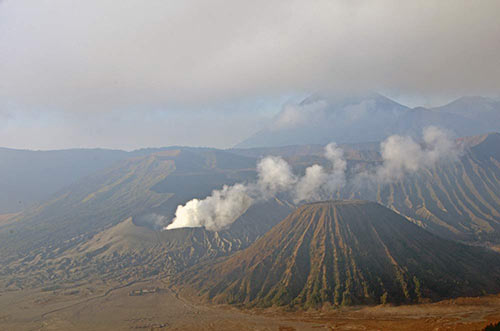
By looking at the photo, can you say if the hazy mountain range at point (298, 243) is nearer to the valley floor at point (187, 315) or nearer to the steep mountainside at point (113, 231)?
the steep mountainside at point (113, 231)

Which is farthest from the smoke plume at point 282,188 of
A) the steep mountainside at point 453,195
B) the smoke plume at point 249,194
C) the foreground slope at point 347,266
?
the foreground slope at point 347,266

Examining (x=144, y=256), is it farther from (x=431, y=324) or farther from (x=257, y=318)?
(x=431, y=324)

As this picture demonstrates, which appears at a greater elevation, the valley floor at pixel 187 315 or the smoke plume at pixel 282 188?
the smoke plume at pixel 282 188

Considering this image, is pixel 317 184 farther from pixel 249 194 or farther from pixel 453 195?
pixel 453 195

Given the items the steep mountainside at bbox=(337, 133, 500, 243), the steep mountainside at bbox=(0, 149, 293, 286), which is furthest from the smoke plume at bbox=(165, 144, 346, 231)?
the steep mountainside at bbox=(337, 133, 500, 243)

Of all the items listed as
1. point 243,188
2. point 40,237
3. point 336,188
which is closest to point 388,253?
point 243,188

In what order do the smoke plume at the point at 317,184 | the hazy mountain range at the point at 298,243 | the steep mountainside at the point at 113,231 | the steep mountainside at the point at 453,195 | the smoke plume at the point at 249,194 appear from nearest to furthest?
the hazy mountain range at the point at 298,243 < the steep mountainside at the point at 113,231 < the steep mountainside at the point at 453,195 < the smoke plume at the point at 249,194 < the smoke plume at the point at 317,184

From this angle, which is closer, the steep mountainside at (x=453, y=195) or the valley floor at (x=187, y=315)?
the valley floor at (x=187, y=315)
